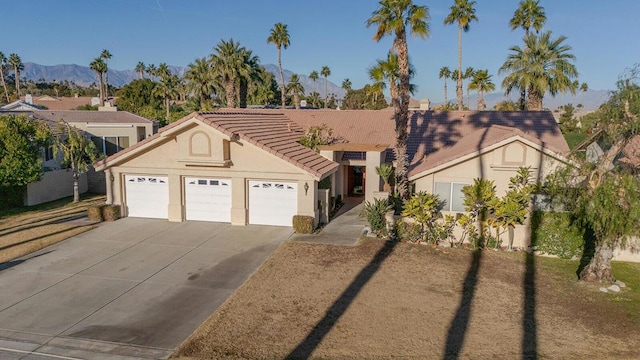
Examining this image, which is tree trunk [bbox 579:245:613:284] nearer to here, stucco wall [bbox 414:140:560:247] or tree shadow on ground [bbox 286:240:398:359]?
stucco wall [bbox 414:140:560:247]

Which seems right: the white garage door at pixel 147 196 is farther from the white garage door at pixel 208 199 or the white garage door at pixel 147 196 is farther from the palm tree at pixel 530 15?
the palm tree at pixel 530 15

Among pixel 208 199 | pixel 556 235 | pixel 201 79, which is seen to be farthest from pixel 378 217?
pixel 201 79

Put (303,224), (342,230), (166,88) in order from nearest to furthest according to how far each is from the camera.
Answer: (303,224) → (342,230) → (166,88)

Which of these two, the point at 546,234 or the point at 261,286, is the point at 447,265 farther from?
the point at 261,286

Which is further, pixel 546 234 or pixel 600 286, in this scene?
pixel 546 234

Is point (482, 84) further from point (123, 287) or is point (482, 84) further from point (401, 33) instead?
point (123, 287)

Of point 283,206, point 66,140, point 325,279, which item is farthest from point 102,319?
point 66,140

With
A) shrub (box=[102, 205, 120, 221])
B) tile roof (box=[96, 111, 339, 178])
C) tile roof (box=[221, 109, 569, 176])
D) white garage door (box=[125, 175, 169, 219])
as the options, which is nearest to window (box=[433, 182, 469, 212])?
tile roof (box=[96, 111, 339, 178])

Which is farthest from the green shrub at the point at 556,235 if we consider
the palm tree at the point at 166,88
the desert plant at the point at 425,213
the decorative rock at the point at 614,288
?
the palm tree at the point at 166,88
